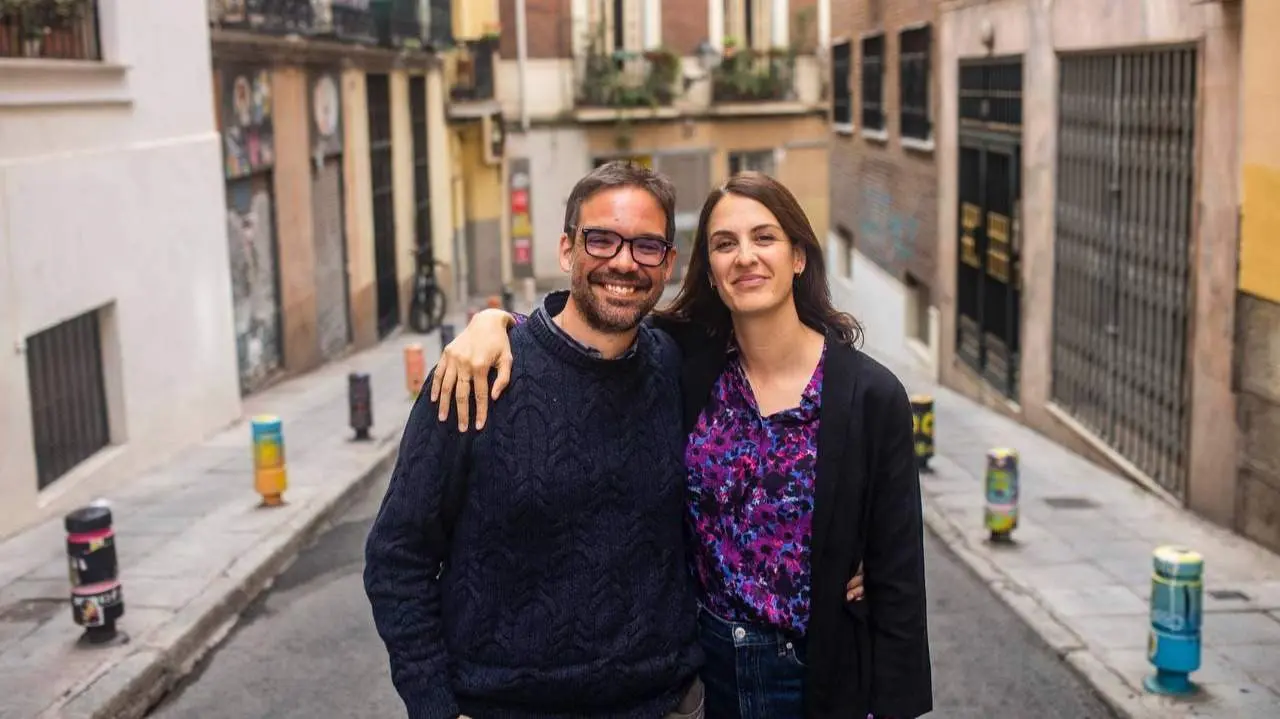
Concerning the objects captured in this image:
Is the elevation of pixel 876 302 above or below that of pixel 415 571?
below

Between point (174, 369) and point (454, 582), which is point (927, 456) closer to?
point (174, 369)

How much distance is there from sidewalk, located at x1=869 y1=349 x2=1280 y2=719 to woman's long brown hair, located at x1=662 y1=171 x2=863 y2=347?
3556 mm

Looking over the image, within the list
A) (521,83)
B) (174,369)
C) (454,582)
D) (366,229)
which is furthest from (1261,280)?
(521,83)

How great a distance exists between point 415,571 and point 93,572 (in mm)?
4572

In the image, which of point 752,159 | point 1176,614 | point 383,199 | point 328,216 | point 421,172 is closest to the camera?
point 1176,614

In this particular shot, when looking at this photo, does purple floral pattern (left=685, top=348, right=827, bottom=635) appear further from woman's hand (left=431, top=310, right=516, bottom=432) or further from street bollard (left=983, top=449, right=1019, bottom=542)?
street bollard (left=983, top=449, right=1019, bottom=542)

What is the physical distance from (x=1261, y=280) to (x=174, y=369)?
30.6 ft

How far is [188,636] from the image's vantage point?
743cm

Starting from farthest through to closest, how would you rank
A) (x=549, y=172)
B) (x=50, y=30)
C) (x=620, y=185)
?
(x=549, y=172) → (x=50, y=30) → (x=620, y=185)

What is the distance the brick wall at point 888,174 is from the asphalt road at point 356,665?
1087 centimetres

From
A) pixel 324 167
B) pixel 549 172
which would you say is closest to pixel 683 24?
pixel 549 172

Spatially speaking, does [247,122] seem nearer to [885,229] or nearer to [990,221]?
[990,221]

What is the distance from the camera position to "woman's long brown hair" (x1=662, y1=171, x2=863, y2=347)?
3355 mm

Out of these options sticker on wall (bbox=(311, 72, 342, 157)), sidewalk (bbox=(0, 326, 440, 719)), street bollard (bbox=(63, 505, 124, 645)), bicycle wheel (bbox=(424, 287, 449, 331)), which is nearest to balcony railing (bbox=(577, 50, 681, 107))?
bicycle wheel (bbox=(424, 287, 449, 331))
